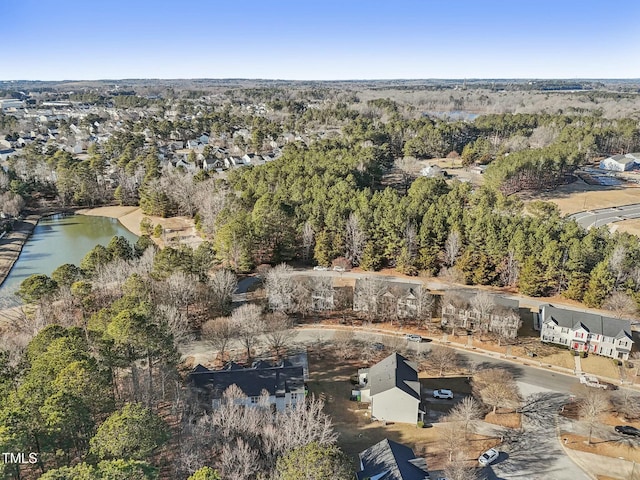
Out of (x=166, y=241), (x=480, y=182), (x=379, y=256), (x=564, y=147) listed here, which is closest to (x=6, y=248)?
(x=166, y=241)

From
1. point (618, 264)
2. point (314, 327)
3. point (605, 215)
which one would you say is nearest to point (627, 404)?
point (618, 264)

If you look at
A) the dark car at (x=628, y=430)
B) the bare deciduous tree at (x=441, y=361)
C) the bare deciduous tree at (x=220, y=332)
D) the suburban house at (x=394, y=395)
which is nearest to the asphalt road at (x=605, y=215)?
the bare deciduous tree at (x=441, y=361)

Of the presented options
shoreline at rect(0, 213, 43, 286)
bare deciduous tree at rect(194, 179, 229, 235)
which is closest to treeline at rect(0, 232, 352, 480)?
shoreline at rect(0, 213, 43, 286)

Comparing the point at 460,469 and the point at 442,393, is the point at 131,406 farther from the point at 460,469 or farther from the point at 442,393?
the point at 442,393

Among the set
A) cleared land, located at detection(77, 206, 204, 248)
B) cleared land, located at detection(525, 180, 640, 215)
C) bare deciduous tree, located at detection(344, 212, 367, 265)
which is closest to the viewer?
bare deciduous tree, located at detection(344, 212, 367, 265)

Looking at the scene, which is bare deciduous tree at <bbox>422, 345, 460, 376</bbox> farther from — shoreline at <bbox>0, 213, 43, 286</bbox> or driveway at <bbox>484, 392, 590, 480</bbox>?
shoreline at <bbox>0, 213, 43, 286</bbox>

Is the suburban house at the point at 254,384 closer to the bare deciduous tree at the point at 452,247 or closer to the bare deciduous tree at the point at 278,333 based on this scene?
the bare deciduous tree at the point at 278,333

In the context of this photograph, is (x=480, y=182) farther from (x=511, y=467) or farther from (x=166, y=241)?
(x=511, y=467)
